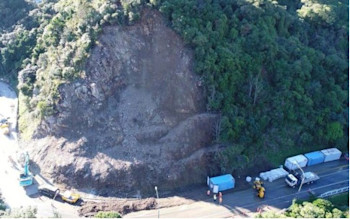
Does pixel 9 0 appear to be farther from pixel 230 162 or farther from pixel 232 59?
pixel 230 162

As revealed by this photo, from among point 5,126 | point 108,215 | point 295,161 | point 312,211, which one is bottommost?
point 295,161

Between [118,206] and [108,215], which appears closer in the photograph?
[108,215]

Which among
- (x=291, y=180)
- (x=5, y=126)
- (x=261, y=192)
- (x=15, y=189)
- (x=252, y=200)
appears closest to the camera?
(x=252, y=200)

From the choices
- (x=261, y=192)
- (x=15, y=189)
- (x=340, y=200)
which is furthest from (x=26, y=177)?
(x=340, y=200)

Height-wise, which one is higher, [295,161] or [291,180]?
[295,161]

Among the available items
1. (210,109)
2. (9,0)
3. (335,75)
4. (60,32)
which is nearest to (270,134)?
(210,109)

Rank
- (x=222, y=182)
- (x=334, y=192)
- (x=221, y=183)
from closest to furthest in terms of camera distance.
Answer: (x=221, y=183)
(x=222, y=182)
(x=334, y=192)

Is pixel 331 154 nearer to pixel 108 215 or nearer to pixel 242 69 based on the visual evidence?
pixel 242 69
